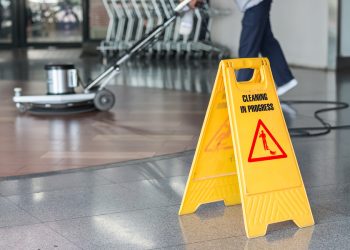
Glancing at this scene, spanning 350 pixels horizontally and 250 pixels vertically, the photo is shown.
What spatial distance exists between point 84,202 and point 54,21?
15422 millimetres

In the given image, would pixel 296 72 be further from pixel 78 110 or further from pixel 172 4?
pixel 78 110

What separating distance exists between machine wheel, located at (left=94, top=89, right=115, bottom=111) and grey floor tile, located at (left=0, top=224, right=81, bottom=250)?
3772mm

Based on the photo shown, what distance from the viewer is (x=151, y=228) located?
369 cm

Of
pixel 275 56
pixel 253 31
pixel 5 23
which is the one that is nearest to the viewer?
pixel 253 31

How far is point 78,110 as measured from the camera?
24.6ft

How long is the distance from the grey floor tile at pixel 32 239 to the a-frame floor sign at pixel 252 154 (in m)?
0.71

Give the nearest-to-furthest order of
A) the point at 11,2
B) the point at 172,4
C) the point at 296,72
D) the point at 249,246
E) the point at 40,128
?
1. the point at 249,246
2. the point at 40,128
3. the point at 296,72
4. the point at 172,4
5. the point at 11,2

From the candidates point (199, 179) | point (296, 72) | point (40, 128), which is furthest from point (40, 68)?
point (199, 179)

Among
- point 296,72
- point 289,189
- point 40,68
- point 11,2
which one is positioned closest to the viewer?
point 289,189

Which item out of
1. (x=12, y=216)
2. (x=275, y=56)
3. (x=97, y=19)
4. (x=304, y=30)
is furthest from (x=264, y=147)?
(x=97, y=19)

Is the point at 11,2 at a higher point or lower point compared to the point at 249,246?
higher

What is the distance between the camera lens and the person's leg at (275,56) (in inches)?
301

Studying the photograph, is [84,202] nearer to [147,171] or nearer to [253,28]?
[147,171]

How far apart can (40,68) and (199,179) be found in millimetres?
9479
